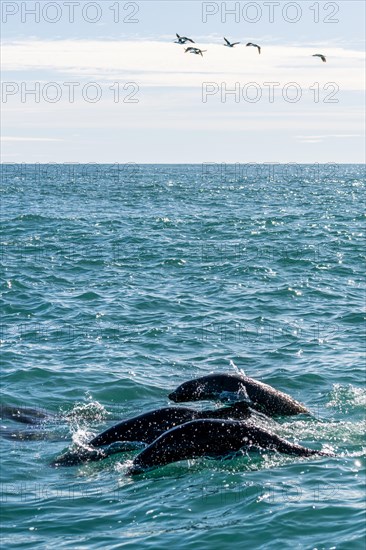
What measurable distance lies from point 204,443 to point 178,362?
7.23 meters

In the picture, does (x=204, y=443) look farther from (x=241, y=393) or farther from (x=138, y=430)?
(x=241, y=393)

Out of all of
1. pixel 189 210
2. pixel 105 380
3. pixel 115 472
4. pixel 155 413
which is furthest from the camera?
pixel 189 210

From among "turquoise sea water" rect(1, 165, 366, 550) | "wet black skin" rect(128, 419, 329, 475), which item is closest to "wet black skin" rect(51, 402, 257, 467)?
"turquoise sea water" rect(1, 165, 366, 550)

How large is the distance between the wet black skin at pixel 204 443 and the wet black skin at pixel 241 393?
8.87ft

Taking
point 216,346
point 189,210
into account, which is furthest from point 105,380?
point 189,210

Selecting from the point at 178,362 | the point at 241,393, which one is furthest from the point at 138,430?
the point at 178,362

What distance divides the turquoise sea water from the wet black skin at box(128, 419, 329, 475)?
0.15 metres

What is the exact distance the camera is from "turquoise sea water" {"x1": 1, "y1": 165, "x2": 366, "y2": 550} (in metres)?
11.0

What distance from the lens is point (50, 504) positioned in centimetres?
1184

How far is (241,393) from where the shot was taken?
1630 cm

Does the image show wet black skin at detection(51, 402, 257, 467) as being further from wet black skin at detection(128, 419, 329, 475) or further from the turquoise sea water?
wet black skin at detection(128, 419, 329, 475)

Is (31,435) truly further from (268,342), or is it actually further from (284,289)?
(284,289)

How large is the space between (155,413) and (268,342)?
7.84 meters

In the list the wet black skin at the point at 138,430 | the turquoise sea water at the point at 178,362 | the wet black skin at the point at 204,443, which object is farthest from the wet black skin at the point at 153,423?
the wet black skin at the point at 204,443
